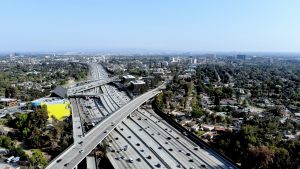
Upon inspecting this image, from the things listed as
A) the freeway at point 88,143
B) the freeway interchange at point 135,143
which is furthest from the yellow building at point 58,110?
the freeway at point 88,143

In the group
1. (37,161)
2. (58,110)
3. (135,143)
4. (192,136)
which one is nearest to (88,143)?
(37,161)

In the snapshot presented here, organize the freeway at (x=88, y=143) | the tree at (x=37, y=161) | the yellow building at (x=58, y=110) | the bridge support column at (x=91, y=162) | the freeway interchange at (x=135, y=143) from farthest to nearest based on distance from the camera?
the yellow building at (x=58, y=110) < the tree at (x=37, y=161) < the freeway interchange at (x=135, y=143) < the bridge support column at (x=91, y=162) < the freeway at (x=88, y=143)

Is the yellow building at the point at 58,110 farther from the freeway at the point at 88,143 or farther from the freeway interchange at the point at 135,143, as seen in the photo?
the freeway at the point at 88,143

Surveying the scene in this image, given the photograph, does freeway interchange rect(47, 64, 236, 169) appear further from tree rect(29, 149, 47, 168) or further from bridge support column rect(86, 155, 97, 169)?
tree rect(29, 149, 47, 168)

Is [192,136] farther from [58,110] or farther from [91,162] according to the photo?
[58,110]

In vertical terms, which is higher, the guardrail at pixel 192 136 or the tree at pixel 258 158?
the tree at pixel 258 158

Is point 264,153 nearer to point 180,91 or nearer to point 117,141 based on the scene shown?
point 117,141

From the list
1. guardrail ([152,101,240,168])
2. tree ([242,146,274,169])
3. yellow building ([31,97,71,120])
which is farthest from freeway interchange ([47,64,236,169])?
tree ([242,146,274,169])

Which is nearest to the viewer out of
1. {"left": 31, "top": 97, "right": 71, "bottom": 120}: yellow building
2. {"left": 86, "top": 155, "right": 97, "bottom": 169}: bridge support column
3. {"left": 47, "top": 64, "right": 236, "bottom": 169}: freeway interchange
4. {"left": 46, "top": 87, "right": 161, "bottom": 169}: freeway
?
{"left": 46, "top": 87, "right": 161, "bottom": 169}: freeway
